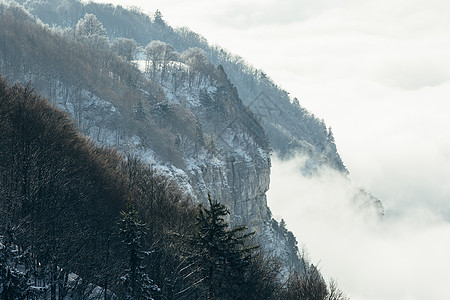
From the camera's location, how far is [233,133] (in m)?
132

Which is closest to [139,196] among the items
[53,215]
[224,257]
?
[53,215]

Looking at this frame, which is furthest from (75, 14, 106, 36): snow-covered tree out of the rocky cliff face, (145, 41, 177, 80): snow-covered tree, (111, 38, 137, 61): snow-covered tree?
the rocky cliff face

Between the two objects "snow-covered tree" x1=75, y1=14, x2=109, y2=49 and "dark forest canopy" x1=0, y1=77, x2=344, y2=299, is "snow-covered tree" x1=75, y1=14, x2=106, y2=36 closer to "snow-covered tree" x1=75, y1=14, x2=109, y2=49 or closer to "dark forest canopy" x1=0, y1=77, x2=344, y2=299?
"snow-covered tree" x1=75, y1=14, x2=109, y2=49

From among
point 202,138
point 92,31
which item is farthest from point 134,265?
point 92,31

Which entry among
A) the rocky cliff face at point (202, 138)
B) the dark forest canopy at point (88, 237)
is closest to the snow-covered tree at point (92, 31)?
the rocky cliff face at point (202, 138)

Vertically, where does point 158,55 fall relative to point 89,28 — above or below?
below

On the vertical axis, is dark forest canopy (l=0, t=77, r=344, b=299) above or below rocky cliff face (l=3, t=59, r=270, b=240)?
below

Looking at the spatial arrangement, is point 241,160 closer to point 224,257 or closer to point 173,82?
point 173,82

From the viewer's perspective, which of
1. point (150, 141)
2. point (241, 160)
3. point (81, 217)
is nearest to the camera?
point (81, 217)

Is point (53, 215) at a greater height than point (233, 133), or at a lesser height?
lesser

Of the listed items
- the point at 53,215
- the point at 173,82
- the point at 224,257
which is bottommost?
the point at 53,215

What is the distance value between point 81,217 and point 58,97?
255ft

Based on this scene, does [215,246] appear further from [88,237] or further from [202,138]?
[202,138]

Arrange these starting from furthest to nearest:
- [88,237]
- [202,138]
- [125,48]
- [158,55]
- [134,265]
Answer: [125,48] < [158,55] < [202,138] < [88,237] < [134,265]
